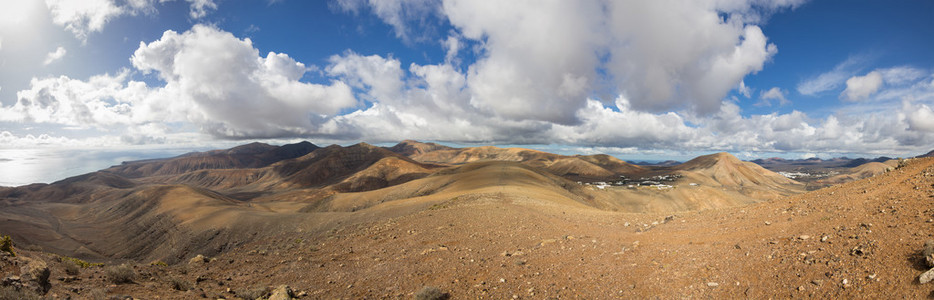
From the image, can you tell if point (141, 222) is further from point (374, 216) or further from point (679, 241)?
point (679, 241)

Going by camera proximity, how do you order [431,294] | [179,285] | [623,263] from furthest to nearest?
[623,263] → [179,285] → [431,294]

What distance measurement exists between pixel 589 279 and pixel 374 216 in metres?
20.1

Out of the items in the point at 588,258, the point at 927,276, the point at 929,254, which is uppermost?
the point at 929,254

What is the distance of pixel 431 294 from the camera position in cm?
906

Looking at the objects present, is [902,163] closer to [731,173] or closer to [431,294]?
[431,294]

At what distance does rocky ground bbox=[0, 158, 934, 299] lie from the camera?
7.42 metres

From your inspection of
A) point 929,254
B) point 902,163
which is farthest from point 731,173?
point 929,254

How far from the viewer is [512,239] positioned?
15023 millimetres

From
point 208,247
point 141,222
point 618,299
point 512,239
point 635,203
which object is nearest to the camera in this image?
point 618,299

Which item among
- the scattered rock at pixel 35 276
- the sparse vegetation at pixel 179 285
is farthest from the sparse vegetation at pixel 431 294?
the scattered rock at pixel 35 276

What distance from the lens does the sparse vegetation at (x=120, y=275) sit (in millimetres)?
9938

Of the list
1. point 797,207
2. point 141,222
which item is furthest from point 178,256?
point 797,207

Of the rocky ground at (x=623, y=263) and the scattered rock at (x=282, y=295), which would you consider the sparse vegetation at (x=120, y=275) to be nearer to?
the rocky ground at (x=623, y=263)

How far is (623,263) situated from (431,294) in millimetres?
5915
